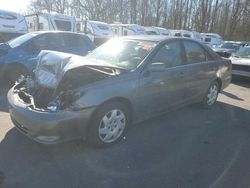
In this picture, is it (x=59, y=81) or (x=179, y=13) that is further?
(x=179, y=13)

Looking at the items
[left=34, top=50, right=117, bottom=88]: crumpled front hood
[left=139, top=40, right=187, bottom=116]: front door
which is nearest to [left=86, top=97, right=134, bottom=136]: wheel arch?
[left=139, top=40, right=187, bottom=116]: front door

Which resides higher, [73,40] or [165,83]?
[73,40]

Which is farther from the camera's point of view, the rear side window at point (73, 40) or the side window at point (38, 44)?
the rear side window at point (73, 40)

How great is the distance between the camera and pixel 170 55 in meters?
5.09

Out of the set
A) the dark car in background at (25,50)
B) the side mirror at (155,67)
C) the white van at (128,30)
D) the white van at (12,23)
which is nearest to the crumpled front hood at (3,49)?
the dark car in background at (25,50)

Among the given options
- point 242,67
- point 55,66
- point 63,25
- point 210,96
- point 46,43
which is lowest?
point 242,67

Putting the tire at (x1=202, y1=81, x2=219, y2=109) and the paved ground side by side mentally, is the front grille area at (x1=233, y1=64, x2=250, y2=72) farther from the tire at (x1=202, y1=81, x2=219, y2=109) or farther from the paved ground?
the paved ground

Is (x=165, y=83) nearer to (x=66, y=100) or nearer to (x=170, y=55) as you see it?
(x=170, y=55)

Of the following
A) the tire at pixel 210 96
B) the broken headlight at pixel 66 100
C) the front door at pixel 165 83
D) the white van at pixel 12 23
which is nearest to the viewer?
the broken headlight at pixel 66 100

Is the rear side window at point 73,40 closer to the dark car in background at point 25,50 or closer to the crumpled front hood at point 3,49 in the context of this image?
the dark car in background at point 25,50

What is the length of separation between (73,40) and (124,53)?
4.09 metres

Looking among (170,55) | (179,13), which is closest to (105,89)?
(170,55)

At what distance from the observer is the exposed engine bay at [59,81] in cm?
368

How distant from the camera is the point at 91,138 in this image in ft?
13.0
